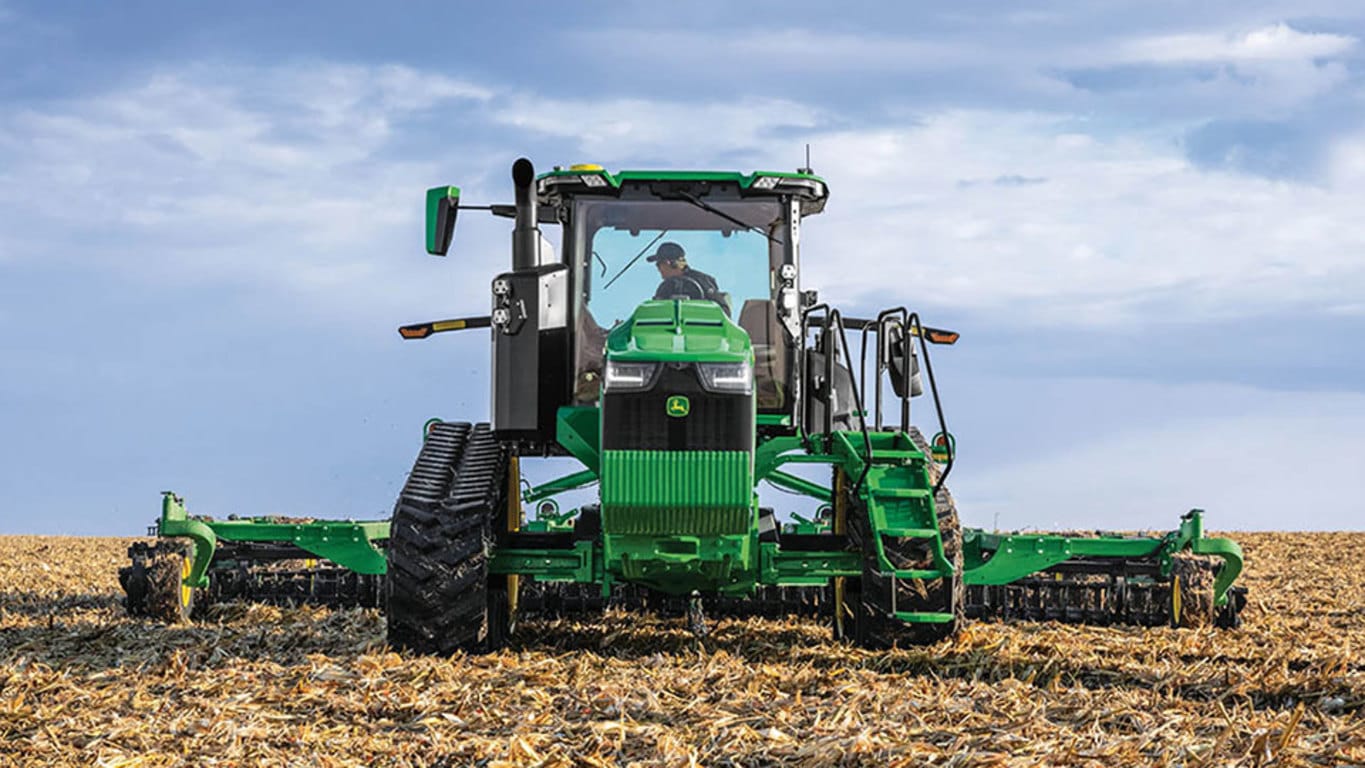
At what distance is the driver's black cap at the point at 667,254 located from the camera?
1018 centimetres

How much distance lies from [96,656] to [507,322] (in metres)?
3.46

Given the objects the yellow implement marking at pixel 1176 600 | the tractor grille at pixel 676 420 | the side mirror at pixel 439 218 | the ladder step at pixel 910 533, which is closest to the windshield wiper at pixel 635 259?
the side mirror at pixel 439 218

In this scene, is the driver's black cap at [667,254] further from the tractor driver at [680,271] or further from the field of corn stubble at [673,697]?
the field of corn stubble at [673,697]

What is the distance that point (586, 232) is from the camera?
1019 cm

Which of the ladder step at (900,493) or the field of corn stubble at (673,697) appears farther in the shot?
the ladder step at (900,493)

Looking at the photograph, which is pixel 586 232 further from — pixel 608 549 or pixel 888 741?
pixel 888 741

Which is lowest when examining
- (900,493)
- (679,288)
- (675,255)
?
(900,493)

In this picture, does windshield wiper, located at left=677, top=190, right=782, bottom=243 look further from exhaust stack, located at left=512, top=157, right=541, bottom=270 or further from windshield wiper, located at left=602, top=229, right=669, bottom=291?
exhaust stack, located at left=512, top=157, right=541, bottom=270

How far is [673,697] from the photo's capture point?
756cm

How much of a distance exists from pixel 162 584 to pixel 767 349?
17.8ft

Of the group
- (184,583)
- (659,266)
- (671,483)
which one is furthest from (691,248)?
(184,583)

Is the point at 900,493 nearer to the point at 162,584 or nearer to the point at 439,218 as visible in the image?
the point at 439,218

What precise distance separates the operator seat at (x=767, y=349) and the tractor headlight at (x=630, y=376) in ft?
4.49

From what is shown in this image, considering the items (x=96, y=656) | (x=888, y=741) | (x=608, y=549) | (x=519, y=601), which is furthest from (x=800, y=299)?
(x=96, y=656)
